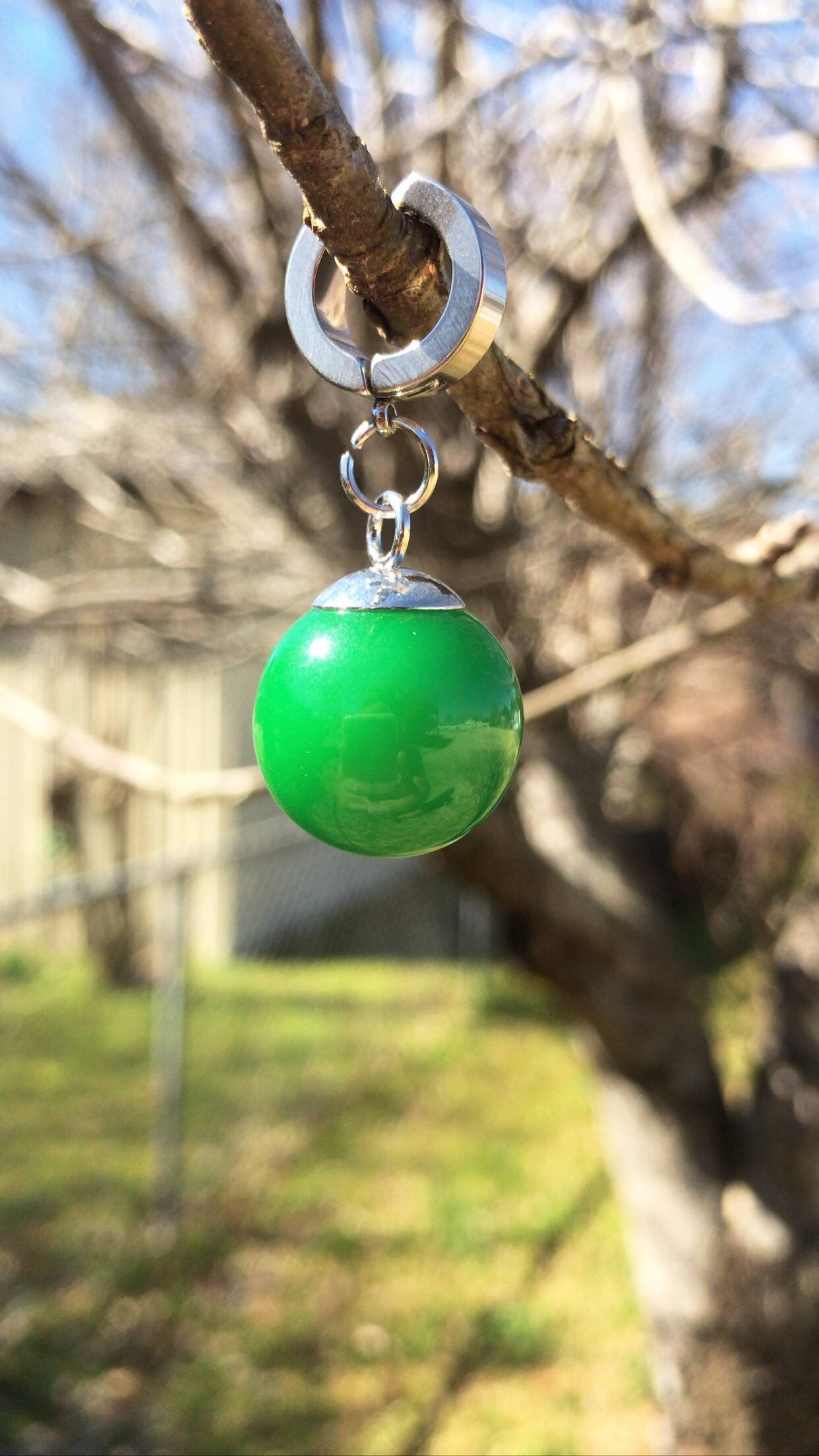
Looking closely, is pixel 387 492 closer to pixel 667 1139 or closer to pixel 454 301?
pixel 454 301

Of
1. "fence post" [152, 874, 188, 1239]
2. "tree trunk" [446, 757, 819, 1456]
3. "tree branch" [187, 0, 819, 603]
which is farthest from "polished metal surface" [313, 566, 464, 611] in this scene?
"fence post" [152, 874, 188, 1239]

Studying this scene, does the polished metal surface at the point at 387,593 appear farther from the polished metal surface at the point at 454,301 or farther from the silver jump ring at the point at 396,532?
the polished metal surface at the point at 454,301

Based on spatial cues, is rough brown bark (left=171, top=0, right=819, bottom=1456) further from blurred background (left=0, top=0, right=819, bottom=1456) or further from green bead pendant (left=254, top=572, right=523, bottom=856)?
green bead pendant (left=254, top=572, right=523, bottom=856)

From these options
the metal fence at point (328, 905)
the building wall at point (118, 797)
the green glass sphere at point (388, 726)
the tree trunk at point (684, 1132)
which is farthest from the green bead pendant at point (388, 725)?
the building wall at point (118, 797)

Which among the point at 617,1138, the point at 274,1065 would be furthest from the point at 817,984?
the point at 274,1065

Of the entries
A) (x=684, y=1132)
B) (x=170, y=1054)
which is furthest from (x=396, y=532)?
(x=170, y=1054)
